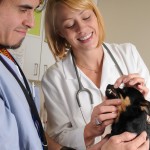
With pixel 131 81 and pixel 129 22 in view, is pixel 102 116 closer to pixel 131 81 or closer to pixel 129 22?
pixel 131 81

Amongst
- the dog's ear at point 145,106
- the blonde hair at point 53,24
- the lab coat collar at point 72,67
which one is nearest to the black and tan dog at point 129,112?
the dog's ear at point 145,106

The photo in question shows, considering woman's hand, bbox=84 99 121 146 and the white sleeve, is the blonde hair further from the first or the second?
woman's hand, bbox=84 99 121 146

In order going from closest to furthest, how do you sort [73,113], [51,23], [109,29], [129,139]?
1. [129,139]
2. [73,113]
3. [51,23]
4. [109,29]

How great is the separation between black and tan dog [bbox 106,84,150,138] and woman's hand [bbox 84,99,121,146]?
0.11ft

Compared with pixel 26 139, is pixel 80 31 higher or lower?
higher

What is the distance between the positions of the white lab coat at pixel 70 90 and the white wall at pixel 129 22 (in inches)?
34.5

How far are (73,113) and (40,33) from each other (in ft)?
3.51

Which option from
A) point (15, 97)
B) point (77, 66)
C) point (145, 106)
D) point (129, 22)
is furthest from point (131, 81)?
point (129, 22)

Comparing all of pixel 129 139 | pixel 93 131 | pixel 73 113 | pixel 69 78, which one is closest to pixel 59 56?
pixel 69 78

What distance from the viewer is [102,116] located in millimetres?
1041

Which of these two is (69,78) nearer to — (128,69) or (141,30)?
(128,69)

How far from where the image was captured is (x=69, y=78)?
4.48ft

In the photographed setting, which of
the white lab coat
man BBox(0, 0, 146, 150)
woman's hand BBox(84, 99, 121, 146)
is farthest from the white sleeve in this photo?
man BBox(0, 0, 146, 150)

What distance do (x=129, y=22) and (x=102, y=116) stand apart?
1.50 meters
